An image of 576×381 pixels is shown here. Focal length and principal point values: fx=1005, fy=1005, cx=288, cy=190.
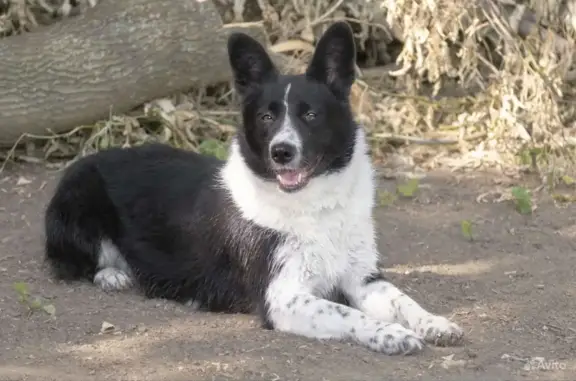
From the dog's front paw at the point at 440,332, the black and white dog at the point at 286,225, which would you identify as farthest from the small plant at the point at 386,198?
the dog's front paw at the point at 440,332

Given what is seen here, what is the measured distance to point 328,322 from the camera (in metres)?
4.51

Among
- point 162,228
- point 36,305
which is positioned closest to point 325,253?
point 162,228

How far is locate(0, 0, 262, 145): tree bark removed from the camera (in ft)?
23.7

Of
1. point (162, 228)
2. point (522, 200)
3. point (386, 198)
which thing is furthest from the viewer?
point (386, 198)

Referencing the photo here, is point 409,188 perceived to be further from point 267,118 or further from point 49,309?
point 49,309

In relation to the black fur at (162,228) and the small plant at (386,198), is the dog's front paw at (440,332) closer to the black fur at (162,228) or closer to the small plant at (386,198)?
the black fur at (162,228)

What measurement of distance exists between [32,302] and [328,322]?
1540 millimetres

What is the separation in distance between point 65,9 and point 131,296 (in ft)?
11.7

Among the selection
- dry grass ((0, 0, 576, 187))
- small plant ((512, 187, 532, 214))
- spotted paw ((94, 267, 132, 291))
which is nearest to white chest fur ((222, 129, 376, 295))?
spotted paw ((94, 267, 132, 291))

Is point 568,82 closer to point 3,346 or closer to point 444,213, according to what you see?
point 444,213

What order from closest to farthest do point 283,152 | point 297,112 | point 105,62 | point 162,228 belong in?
point 283,152
point 297,112
point 162,228
point 105,62

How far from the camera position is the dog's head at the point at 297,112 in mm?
4688

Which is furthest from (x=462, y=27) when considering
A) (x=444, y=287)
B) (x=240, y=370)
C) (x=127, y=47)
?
(x=240, y=370)

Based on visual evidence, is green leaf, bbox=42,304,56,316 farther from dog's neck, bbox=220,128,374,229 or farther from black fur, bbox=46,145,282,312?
dog's neck, bbox=220,128,374,229
